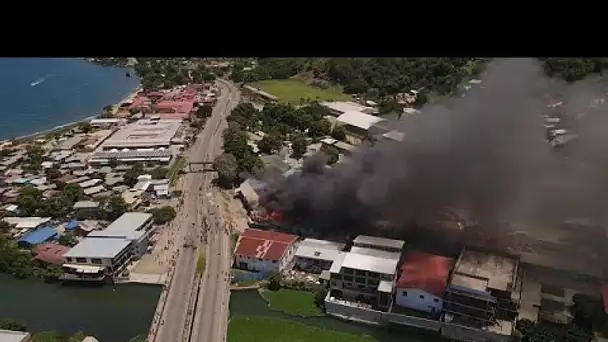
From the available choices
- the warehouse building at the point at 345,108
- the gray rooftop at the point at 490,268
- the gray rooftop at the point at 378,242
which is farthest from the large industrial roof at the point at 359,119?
the gray rooftop at the point at 490,268

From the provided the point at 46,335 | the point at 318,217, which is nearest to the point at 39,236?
the point at 46,335

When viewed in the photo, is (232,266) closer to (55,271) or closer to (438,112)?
(55,271)

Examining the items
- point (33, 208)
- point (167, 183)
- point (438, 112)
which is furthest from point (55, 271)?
point (438, 112)

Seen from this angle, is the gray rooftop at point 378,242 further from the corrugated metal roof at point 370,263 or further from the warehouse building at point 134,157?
the warehouse building at point 134,157

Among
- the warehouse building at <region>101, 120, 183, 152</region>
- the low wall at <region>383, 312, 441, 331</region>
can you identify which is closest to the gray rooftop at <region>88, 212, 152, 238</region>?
the warehouse building at <region>101, 120, 183, 152</region>

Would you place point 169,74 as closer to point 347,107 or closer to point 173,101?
point 173,101

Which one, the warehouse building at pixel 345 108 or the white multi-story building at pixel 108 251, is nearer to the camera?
the white multi-story building at pixel 108 251
